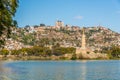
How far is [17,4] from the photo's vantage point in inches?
985

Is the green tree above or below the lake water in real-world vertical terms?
above

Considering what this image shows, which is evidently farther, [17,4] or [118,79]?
[118,79]

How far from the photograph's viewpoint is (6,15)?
80.8 feet

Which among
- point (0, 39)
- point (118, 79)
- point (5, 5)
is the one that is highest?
point (5, 5)

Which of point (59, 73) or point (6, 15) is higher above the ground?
point (6, 15)

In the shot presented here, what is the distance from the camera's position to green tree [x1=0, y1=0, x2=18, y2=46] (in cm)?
2408

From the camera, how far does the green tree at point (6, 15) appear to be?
24.1 m

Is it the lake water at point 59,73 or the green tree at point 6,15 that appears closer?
the green tree at point 6,15

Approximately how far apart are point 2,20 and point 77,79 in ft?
92.9

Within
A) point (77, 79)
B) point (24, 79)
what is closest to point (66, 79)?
point (77, 79)

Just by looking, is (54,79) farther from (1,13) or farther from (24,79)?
(1,13)

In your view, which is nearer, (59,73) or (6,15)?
(6,15)

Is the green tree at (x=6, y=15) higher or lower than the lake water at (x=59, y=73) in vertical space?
higher

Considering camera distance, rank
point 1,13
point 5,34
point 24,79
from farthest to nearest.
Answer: point 24,79
point 5,34
point 1,13
